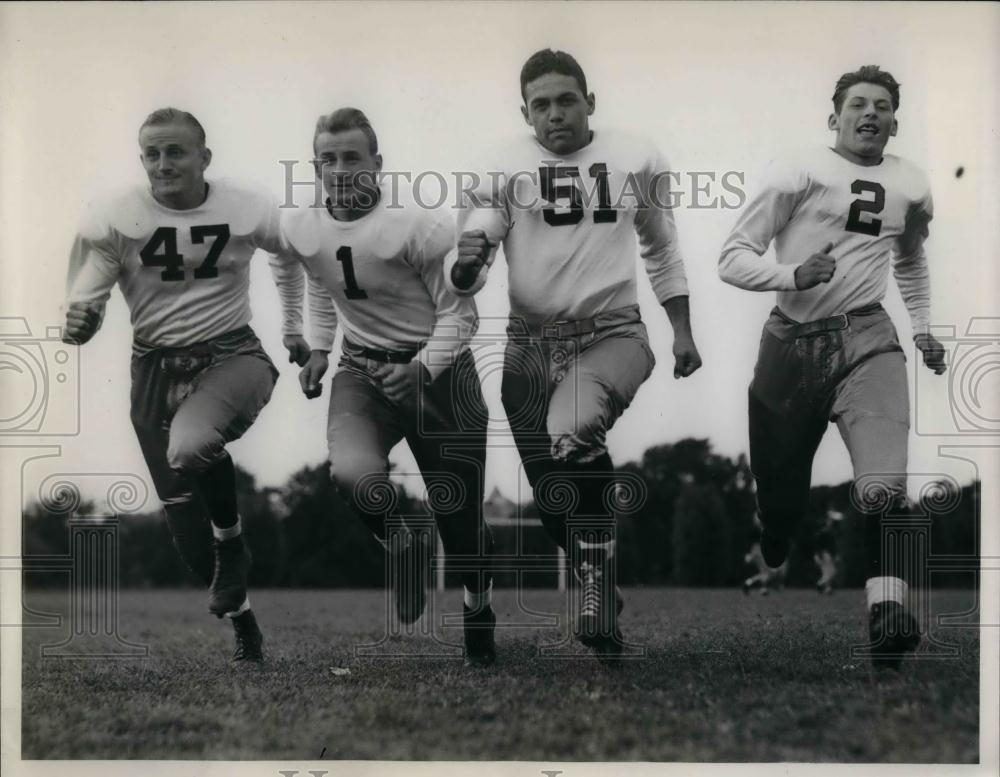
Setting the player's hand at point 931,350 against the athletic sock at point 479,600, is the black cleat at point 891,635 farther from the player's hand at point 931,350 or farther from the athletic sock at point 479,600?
the athletic sock at point 479,600

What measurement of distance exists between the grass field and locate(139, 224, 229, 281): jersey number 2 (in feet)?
4.57

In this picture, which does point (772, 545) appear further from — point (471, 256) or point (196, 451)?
point (196, 451)

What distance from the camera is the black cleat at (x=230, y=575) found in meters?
4.85

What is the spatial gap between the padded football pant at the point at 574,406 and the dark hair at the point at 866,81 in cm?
121

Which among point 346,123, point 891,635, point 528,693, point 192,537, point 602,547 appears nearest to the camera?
point 528,693

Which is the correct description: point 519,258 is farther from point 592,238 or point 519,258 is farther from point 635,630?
point 635,630

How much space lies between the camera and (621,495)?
468cm

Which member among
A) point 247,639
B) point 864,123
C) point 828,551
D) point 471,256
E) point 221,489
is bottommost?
point 247,639

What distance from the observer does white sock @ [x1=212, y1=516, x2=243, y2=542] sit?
15.9ft

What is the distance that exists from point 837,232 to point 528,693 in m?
2.22

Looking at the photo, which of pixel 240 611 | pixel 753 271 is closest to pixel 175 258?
pixel 240 611

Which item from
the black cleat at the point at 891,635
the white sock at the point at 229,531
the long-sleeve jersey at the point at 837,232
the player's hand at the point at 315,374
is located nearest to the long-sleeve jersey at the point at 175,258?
the player's hand at the point at 315,374

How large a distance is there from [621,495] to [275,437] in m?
1.47

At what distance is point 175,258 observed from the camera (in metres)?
4.80
